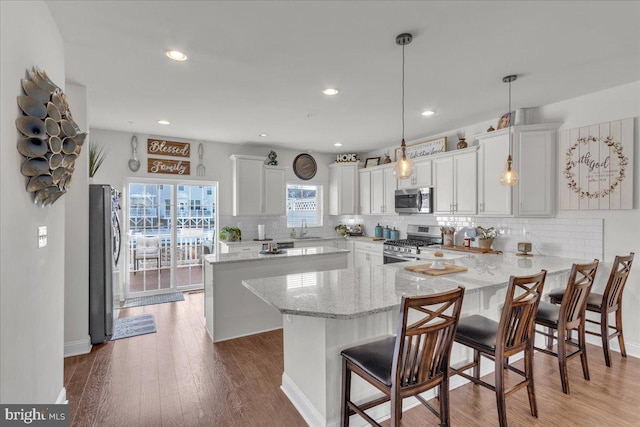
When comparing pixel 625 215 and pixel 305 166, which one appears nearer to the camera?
pixel 625 215

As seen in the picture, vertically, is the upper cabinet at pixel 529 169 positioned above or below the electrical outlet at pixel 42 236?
above

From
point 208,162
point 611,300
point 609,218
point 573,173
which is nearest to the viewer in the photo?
point 611,300

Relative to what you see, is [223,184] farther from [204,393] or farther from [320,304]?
[320,304]

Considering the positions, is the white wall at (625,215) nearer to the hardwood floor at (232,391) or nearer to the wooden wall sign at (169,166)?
the hardwood floor at (232,391)

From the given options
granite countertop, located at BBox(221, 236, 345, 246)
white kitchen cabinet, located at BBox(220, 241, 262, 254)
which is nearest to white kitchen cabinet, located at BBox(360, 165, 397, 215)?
granite countertop, located at BBox(221, 236, 345, 246)

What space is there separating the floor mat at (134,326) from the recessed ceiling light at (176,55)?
295cm

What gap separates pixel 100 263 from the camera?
11.0ft

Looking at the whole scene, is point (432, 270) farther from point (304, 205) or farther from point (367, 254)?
point (304, 205)

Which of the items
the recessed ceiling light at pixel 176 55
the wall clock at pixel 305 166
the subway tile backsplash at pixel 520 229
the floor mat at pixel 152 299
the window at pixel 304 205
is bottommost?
the floor mat at pixel 152 299

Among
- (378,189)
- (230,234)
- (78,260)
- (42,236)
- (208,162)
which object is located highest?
(208,162)

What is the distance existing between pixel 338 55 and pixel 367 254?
3958 millimetres

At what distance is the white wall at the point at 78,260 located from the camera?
3086 millimetres

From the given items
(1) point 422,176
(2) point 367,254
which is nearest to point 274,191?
(2) point 367,254

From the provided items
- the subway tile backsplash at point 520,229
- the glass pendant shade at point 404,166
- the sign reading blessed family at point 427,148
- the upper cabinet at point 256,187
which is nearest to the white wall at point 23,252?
the glass pendant shade at point 404,166
